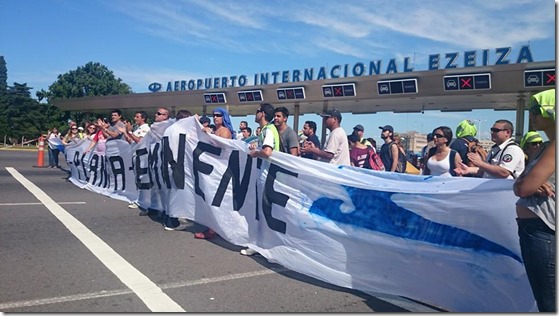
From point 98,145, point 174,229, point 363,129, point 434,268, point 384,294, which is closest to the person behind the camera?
point 434,268

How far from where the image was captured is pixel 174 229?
6.50 m

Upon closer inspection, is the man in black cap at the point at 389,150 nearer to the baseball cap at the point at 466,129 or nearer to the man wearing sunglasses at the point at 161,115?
the baseball cap at the point at 466,129

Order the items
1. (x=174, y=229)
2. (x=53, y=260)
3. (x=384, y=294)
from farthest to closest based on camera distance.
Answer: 1. (x=174, y=229)
2. (x=53, y=260)
3. (x=384, y=294)

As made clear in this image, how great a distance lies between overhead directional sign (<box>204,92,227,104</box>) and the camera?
103 ft

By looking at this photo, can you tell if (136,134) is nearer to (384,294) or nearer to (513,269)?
(384,294)

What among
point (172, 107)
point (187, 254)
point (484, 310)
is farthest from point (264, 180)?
point (172, 107)

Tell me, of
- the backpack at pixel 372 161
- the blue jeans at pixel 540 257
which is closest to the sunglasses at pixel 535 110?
the blue jeans at pixel 540 257

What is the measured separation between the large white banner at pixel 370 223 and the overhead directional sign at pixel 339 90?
18.6 meters

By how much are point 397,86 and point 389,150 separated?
44.2 feet

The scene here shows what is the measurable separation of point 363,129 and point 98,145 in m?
6.00

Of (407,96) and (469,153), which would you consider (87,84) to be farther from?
(469,153)

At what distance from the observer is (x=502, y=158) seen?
457 centimetres

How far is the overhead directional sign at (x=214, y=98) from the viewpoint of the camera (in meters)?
31.3

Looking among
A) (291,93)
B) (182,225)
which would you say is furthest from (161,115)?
(291,93)
